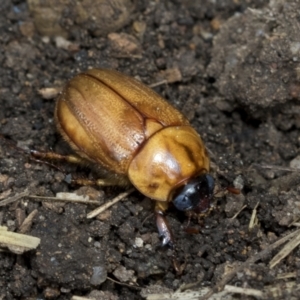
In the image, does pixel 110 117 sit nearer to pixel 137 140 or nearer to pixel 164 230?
pixel 137 140

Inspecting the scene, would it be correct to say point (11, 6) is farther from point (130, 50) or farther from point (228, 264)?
point (228, 264)

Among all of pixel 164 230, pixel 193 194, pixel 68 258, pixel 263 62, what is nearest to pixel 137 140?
pixel 193 194

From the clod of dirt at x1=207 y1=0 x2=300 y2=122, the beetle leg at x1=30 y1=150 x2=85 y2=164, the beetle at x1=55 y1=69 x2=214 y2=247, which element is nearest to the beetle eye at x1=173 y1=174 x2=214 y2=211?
the beetle at x1=55 y1=69 x2=214 y2=247

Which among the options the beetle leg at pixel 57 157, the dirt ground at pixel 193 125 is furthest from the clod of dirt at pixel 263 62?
the beetle leg at pixel 57 157

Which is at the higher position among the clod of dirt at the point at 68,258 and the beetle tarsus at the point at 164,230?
the beetle tarsus at the point at 164,230

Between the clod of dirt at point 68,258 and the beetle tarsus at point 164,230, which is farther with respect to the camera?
the beetle tarsus at point 164,230

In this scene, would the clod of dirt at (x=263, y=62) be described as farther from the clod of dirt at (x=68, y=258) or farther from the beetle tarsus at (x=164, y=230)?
the clod of dirt at (x=68, y=258)
